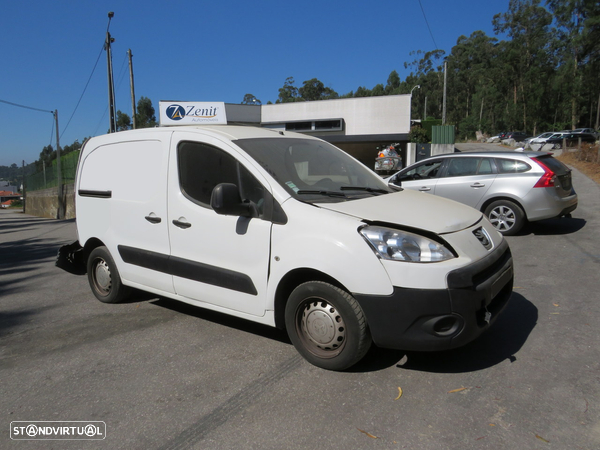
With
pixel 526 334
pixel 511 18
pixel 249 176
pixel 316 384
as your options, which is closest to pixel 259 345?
pixel 316 384

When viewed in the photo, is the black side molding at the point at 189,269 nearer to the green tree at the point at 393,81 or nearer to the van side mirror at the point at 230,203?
the van side mirror at the point at 230,203

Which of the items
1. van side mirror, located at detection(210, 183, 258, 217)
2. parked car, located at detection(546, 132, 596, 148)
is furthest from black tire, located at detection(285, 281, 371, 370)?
parked car, located at detection(546, 132, 596, 148)

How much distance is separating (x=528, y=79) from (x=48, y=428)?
70601mm

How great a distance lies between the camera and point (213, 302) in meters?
4.20

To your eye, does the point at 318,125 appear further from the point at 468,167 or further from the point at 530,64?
the point at 530,64

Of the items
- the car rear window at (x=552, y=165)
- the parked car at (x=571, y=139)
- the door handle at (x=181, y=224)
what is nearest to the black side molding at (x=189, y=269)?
the door handle at (x=181, y=224)

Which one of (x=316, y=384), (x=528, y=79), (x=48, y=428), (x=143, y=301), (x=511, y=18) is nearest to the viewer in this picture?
(x=48, y=428)

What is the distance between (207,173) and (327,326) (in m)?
1.73

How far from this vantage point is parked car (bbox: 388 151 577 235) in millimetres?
8297

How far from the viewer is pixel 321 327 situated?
11.6 feet

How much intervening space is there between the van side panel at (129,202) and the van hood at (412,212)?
175cm

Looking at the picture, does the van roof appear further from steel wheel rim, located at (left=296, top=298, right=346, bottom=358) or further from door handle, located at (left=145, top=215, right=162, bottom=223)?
steel wheel rim, located at (left=296, top=298, right=346, bottom=358)

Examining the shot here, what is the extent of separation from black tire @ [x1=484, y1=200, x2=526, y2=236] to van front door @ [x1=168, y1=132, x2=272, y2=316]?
6.18m

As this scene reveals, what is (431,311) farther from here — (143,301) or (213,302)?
(143,301)
